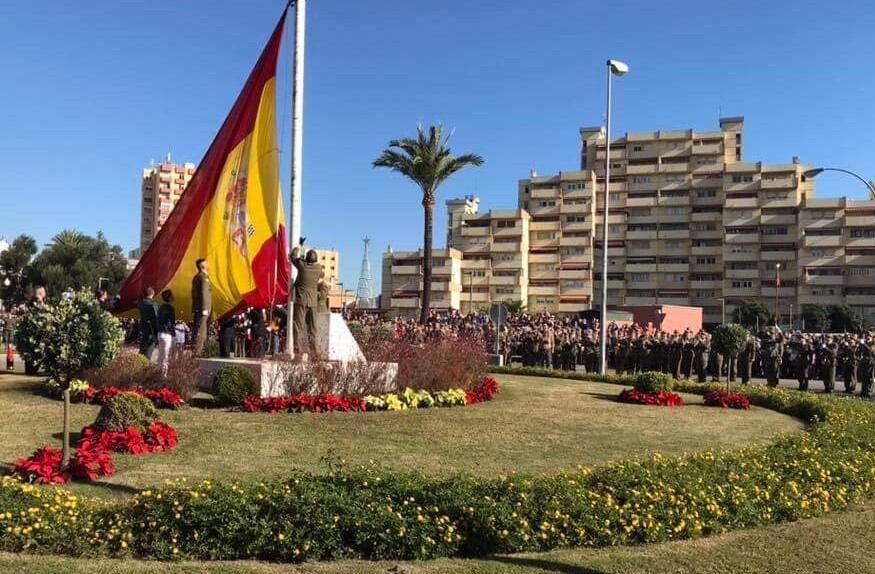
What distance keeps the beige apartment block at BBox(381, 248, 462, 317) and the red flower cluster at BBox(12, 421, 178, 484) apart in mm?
85093

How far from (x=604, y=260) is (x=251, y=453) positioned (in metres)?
19.6

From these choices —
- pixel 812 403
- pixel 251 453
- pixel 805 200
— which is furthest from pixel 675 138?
pixel 251 453

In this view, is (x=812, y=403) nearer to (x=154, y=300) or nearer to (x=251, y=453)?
(x=251, y=453)

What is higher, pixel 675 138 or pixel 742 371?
pixel 675 138

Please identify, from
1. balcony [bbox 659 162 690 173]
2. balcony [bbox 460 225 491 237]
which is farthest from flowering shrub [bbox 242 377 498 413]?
balcony [bbox 659 162 690 173]

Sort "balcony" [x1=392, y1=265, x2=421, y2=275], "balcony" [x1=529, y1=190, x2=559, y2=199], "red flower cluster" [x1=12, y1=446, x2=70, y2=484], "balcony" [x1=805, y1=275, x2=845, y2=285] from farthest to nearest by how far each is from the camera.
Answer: "balcony" [x1=529, y1=190, x2=559, y2=199] < "balcony" [x1=392, y1=265, x2=421, y2=275] < "balcony" [x1=805, y1=275, x2=845, y2=285] < "red flower cluster" [x1=12, y1=446, x2=70, y2=484]

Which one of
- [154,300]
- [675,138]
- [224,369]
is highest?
[675,138]

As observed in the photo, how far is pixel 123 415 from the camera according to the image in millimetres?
8523

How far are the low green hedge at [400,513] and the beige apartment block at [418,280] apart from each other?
87.1 metres

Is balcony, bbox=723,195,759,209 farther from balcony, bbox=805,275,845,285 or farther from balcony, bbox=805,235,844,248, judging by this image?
balcony, bbox=805,275,845,285

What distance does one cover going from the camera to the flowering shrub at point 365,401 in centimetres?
1112

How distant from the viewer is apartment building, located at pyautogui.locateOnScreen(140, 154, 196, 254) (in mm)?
145625

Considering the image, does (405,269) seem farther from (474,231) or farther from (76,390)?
(76,390)

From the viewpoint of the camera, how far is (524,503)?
18.9 ft
